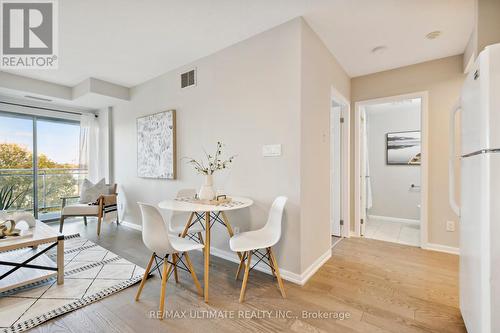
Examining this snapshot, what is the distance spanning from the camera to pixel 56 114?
4.53 meters

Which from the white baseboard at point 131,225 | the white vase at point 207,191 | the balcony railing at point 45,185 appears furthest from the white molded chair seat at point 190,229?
the balcony railing at point 45,185

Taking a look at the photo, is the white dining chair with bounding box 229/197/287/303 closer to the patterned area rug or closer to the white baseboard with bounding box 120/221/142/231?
the patterned area rug

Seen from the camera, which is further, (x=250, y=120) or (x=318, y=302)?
(x=250, y=120)

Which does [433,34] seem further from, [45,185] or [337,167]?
[45,185]

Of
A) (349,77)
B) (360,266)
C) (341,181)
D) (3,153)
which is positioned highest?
(349,77)

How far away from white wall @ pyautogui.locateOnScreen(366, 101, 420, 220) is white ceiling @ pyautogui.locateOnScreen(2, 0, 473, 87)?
6.07ft

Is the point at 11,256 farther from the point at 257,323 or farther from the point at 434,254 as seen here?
the point at 434,254

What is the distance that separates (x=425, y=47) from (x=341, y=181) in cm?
195

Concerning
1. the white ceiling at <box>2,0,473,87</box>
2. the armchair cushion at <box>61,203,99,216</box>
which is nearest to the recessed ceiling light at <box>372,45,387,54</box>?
the white ceiling at <box>2,0,473,87</box>

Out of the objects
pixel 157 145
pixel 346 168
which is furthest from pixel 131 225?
pixel 346 168

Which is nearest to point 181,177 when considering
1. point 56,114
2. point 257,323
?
point 257,323

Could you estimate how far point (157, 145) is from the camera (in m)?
3.59

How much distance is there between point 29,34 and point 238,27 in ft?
7.42

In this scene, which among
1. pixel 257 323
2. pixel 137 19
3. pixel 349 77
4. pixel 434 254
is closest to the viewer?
pixel 257 323
